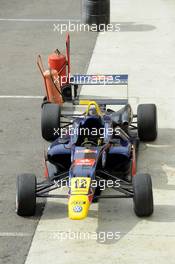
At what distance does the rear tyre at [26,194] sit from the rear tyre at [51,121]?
88.0 inches

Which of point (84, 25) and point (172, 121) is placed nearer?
point (172, 121)

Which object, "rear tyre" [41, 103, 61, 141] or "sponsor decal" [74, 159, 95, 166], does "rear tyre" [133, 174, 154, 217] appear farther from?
"rear tyre" [41, 103, 61, 141]

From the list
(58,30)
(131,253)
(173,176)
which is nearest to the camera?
(131,253)

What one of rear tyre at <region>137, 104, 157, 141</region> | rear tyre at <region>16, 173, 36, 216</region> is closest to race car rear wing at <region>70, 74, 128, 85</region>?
rear tyre at <region>137, 104, 157, 141</region>

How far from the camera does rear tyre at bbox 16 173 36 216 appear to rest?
30.7ft

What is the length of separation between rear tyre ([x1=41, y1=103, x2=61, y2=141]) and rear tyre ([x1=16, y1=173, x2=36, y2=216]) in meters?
2.24

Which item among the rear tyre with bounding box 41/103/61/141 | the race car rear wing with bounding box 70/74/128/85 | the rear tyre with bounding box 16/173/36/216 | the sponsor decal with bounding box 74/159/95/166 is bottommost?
the rear tyre with bounding box 16/173/36/216

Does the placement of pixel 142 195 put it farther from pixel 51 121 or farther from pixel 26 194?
pixel 51 121

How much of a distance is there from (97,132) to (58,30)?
1059 cm

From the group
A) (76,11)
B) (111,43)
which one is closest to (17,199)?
(111,43)

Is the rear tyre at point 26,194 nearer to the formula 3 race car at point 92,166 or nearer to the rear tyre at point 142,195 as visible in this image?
the formula 3 race car at point 92,166

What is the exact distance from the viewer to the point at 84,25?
20797mm

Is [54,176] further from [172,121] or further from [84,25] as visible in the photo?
[84,25]

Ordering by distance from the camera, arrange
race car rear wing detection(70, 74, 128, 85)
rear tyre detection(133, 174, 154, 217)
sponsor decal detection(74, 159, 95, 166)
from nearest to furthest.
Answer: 1. rear tyre detection(133, 174, 154, 217)
2. sponsor decal detection(74, 159, 95, 166)
3. race car rear wing detection(70, 74, 128, 85)
